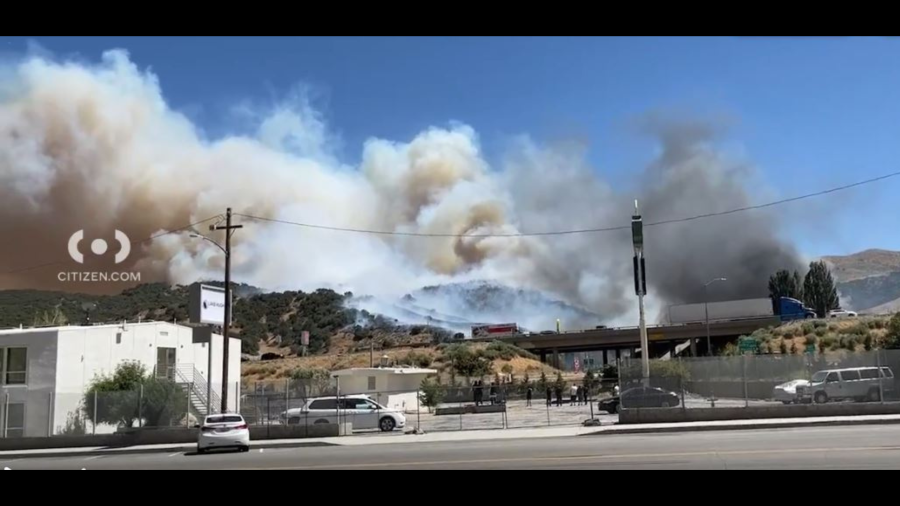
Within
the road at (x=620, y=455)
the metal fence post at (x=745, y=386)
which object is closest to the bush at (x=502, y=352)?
the metal fence post at (x=745, y=386)

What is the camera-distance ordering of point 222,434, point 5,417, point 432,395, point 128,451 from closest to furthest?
point 222,434 < point 128,451 < point 5,417 < point 432,395

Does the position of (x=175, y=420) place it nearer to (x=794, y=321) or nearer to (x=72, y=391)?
(x=72, y=391)

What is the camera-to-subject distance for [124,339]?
40.0 meters

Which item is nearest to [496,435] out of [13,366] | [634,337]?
[13,366]

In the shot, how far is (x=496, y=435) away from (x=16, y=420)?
21682 mm

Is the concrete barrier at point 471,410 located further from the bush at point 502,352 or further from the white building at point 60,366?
the bush at point 502,352

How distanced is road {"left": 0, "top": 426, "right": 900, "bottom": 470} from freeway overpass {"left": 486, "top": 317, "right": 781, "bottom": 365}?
281ft

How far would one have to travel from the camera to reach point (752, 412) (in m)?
28.9

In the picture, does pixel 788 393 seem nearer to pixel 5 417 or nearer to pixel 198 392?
pixel 198 392

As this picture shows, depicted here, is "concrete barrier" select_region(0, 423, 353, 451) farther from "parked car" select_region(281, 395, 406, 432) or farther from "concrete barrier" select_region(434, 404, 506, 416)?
"concrete barrier" select_region(434, 404, 506, 416)

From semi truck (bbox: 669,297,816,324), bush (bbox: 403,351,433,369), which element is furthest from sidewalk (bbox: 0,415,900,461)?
semi truck (bbox: 669,297,816,324)

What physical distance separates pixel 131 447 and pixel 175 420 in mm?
3245

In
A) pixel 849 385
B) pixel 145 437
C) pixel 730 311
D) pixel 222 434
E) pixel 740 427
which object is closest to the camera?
pixel 222 434

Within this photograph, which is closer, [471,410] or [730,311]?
[471,410]
